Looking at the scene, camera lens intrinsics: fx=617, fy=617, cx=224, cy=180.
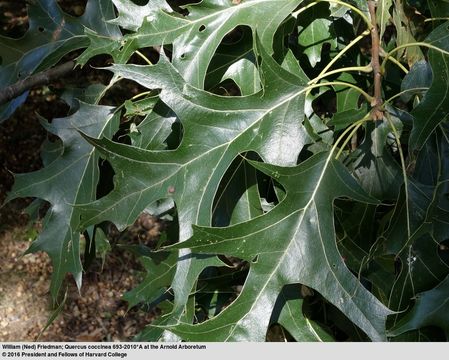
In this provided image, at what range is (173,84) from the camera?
1163 millimetres

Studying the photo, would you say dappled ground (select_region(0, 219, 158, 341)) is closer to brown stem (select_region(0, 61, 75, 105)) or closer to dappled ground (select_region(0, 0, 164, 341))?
dappled ground (select_region(0, 0, 164, 341))

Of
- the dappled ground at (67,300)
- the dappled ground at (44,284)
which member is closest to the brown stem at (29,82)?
the dappled ground at (44,284)

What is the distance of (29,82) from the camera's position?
5.40 ft

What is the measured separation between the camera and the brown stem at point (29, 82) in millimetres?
1590

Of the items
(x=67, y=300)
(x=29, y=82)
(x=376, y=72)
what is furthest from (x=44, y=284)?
(x=376, y=72)

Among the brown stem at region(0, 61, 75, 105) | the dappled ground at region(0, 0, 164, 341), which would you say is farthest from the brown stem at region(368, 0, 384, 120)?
the dappled ground at region(0, 0, 164, 341)

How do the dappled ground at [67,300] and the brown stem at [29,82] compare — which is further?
the dappled ground at [67,300]

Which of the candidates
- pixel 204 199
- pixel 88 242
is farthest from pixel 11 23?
pixel 204 199

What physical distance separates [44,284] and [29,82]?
1358 millimetres

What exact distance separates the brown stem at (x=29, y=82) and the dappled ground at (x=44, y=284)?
83cm

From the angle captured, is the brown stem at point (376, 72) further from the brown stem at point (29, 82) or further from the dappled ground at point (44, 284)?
the dappled ground at point (44, 284)

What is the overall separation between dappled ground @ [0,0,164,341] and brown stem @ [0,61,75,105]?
83 centimetres

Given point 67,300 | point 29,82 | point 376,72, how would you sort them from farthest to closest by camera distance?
1. point 67,300
2. point 29,82
3. point 376,72

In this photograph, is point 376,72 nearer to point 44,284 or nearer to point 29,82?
point 29,82
